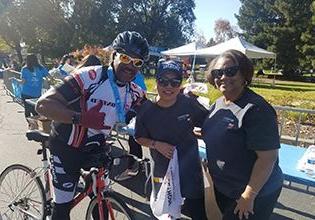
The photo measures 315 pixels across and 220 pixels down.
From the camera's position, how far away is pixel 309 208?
4.67 metres

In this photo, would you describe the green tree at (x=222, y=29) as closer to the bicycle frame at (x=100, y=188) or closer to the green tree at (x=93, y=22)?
the green tree at (x=93, y=22)

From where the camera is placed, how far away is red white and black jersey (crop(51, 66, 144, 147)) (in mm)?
2436

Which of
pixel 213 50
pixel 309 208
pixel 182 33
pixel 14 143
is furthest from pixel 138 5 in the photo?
pixel 309 208

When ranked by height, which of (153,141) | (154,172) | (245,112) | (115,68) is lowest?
(154,172)

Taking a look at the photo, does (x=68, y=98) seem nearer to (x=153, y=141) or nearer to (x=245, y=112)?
(x=153, y=141)

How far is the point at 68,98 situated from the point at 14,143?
19.3 ft

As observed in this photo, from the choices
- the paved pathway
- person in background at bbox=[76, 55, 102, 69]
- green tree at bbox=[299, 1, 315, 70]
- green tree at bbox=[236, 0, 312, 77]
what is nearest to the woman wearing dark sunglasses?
person in background at bbox=[76, 55, 102, 69]

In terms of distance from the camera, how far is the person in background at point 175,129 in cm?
273

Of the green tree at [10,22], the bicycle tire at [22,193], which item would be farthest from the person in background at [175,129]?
the green tree at [10,22]

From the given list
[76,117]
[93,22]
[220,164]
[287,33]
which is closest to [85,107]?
[76,117]

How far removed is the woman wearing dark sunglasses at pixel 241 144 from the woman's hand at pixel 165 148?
1.16 ft

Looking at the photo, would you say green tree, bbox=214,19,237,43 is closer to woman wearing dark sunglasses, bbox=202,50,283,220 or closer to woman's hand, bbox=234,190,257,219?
woman wearing dark sunglasses, bbox=202,50,283,220

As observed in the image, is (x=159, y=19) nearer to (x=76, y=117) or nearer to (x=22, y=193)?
(x=22, y=193)

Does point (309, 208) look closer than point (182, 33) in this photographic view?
Yes
